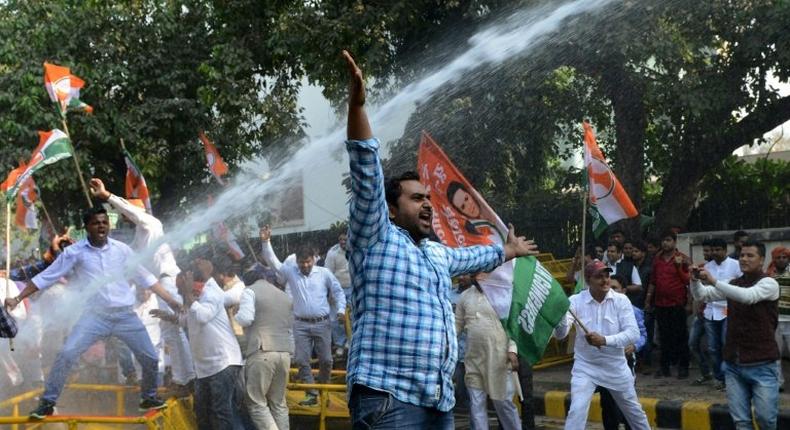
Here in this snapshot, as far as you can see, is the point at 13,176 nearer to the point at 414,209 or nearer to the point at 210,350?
the point at 210,350

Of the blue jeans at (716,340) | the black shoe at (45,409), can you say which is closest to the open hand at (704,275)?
the blue jeans at (716,340)

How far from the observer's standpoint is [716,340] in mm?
10398

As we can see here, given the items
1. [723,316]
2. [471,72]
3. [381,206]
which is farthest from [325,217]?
[381,206]

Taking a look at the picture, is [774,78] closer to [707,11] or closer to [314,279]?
[707,11]

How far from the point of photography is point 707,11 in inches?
483

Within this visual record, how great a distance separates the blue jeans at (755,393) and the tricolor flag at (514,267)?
131 cm

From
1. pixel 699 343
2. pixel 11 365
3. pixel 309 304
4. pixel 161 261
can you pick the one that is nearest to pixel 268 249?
pixel 309 304

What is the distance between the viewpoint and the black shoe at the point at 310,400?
9.87 meters

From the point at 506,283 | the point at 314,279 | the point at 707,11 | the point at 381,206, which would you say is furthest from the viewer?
the point at 707,11

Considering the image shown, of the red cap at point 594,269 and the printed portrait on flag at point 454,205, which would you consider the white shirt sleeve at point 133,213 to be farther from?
the red cap at point 594,269

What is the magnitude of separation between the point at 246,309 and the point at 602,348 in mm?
2922

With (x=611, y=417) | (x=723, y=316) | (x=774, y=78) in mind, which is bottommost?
(x=611, y=417)

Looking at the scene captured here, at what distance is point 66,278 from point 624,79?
24.4 ft

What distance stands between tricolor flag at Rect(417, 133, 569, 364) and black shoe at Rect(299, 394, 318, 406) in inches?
108
